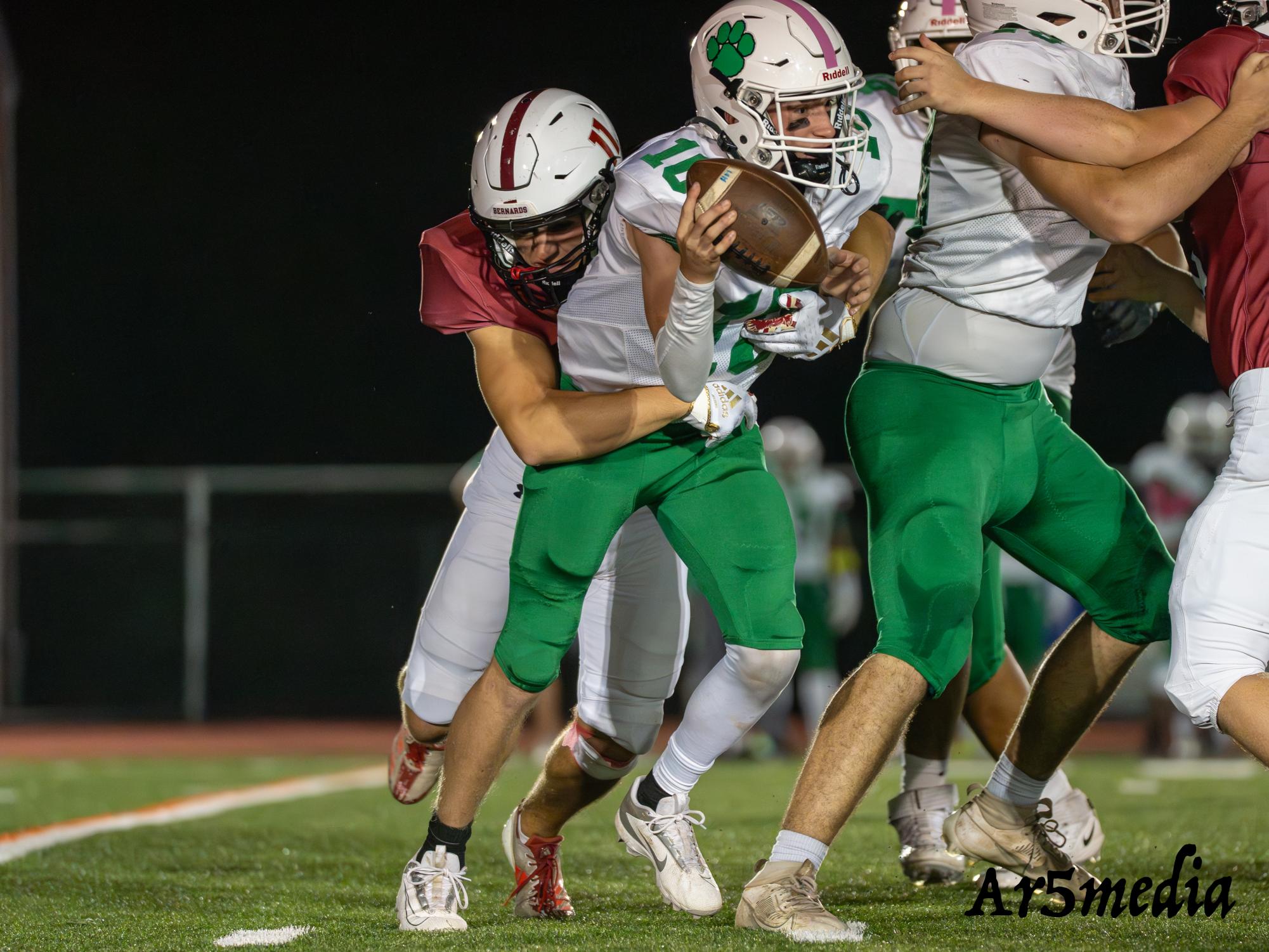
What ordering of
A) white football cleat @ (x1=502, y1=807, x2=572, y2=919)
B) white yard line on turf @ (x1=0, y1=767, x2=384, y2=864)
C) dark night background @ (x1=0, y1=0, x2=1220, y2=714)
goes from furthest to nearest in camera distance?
dark night background @ (x1=0, y1=0, x2=1220, y2=714) → white yard line on turf @ (x1=0, y1=767, x2=384, y2=864) → white football cleat @ (x1=502, y1=807, x2=572, y2=919)

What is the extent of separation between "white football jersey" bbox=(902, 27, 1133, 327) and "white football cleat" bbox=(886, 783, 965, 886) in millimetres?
1210

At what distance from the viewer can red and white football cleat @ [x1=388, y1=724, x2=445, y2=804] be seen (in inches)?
142

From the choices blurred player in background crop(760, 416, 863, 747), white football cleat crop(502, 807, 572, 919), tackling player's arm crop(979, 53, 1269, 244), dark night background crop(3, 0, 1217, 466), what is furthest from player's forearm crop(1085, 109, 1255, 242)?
dark night background crop(3, 0, 1217, 466)

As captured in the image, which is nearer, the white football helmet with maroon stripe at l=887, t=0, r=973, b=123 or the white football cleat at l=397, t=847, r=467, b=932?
the white football cleat at l=397, t=847, r=467, b=932

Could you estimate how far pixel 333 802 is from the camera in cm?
580

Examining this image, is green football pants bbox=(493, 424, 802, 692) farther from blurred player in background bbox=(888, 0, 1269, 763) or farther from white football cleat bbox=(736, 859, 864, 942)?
blurred player in background bbox=(888, 0, 1269, 763)

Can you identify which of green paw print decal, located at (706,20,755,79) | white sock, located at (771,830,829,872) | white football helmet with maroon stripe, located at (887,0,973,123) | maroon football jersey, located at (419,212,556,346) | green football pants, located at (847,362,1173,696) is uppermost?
white football helmet with maroon stripe, located at (887,0,973,123)

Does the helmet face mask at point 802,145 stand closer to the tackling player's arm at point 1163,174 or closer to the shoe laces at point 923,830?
the tackling player's arm at point 1163,174

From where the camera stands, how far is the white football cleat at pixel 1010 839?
3.20 m

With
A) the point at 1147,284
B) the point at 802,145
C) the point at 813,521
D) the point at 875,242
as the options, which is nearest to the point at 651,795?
the point at 875,242

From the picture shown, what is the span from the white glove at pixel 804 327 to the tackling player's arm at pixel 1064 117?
1.45 feet

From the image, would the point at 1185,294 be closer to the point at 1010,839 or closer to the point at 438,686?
the point at 1010,839

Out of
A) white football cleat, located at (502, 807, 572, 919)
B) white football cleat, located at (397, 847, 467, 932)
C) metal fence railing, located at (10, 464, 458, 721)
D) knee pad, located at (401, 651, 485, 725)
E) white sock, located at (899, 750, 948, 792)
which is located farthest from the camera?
metal fence railing, located at (10, 464, 458, 721)

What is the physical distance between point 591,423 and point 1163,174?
109 cm
